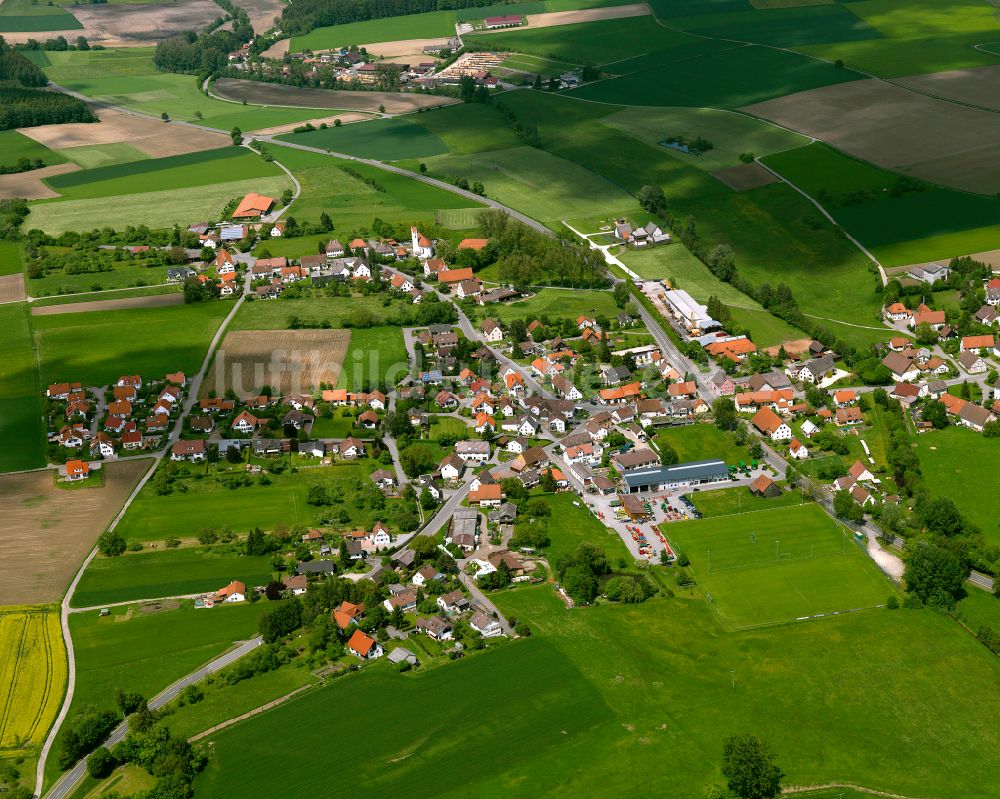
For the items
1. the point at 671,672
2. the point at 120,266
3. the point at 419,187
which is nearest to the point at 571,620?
the point at 671,672

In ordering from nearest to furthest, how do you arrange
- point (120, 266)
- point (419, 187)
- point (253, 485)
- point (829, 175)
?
point (253, 485) → point (120, 266) → point (829, 175) → point (419, 187)

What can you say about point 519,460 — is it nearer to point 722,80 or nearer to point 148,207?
point 148,207

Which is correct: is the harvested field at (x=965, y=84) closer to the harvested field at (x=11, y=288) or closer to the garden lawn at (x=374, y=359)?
the garden lawn at (x=374, y=359)

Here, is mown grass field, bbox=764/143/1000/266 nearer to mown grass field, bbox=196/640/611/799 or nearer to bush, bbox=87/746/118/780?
mown grass field, bbox=196/640/611/799

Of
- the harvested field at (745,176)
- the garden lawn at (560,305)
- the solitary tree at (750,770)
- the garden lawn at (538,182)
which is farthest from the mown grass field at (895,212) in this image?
the solitary tree at (750,770)

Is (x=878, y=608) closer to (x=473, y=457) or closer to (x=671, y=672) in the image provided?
(x=671, y=672)

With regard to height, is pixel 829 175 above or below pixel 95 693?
above

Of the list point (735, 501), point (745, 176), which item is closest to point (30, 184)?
point (745, 176)
